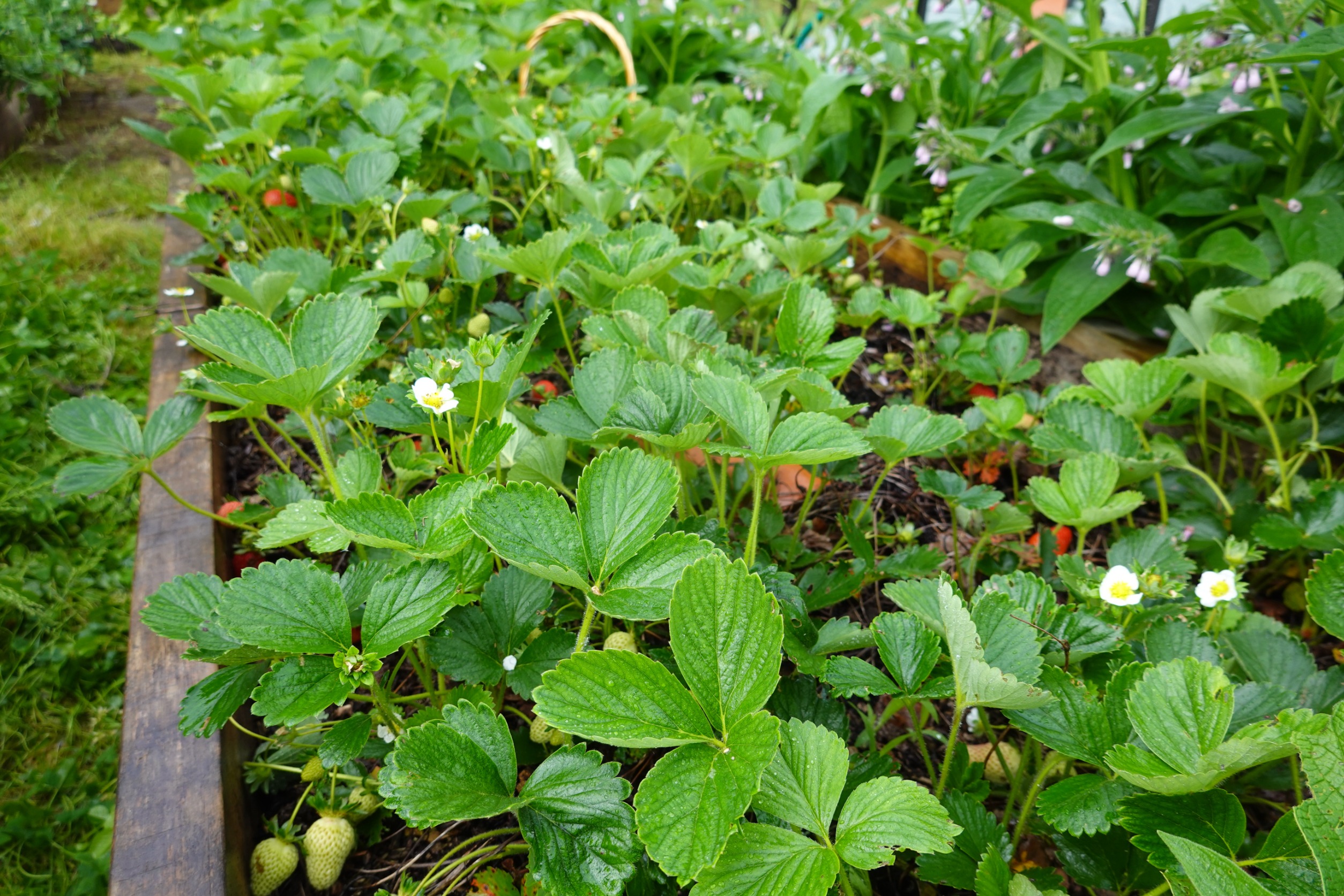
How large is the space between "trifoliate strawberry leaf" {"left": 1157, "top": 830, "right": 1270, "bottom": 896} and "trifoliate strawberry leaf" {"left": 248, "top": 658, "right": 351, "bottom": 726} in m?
0.61

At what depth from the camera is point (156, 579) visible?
3.68 feet

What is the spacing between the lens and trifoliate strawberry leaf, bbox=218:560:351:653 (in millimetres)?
660

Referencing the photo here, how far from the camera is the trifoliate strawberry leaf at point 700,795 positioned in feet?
1.67

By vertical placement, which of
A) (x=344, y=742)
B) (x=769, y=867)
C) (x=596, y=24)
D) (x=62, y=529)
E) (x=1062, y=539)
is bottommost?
(x=62, y=529)

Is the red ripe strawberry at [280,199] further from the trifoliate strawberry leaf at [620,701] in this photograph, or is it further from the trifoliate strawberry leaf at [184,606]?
the trifoliate strawberry leaf at [620,701]

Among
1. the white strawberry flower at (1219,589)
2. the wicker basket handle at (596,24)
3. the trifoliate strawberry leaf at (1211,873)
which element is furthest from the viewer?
the wicker basket handle at (596,24)

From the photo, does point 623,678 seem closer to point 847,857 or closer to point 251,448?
point 847,857

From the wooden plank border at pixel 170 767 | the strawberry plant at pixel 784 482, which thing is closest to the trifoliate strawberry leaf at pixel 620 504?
the strawberry plant at pixel 784 482

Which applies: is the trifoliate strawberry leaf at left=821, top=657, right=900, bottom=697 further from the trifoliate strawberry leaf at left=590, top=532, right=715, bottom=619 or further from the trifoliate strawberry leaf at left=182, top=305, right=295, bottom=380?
the trifoliate strawberry leaf at left=182, top=305, right=295, bottom=380

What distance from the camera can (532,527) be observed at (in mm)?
673

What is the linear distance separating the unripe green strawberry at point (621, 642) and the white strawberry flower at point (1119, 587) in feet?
1.67

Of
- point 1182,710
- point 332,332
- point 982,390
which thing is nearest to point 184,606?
point 332,332

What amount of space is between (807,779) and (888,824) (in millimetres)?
65

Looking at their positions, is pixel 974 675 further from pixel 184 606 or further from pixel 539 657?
pixel 184 606
